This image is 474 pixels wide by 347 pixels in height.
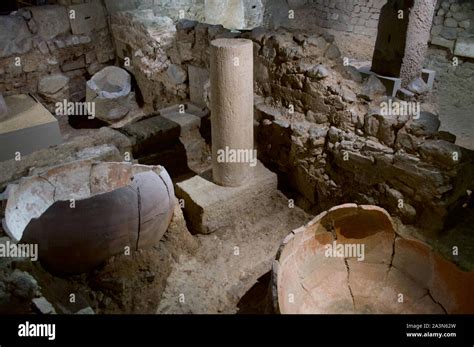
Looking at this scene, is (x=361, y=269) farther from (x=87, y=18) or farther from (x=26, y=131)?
(x=87, y=18)

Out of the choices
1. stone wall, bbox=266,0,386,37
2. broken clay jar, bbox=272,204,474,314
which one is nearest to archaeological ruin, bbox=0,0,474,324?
broken clay jar, bbox=272,204,474,314

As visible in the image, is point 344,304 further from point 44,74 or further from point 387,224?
point 44,74

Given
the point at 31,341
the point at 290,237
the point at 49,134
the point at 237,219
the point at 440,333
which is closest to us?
the point at 31,341

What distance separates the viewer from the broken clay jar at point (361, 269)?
10.8 feet

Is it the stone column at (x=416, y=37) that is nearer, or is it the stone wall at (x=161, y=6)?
the stone column at (x=416, y=37)

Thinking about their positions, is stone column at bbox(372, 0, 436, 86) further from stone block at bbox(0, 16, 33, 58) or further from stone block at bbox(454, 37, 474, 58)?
stone block at bbox(0, 16, 33, 58)

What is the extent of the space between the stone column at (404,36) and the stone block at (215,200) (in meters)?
2.46

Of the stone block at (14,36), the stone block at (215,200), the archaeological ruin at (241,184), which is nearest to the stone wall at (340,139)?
the archaeological ruin at (241,184)

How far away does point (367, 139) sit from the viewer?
4.16m

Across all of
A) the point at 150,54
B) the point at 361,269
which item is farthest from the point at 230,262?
the point at 150,54

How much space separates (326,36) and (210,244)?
275 cm

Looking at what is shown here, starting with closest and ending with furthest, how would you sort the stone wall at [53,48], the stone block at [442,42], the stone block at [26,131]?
the stone block at [26,131] < the stone wall at [53,48] < the stone block at [442,42]

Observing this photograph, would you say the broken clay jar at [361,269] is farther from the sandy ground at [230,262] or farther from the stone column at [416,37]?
the stone column at [416,37]

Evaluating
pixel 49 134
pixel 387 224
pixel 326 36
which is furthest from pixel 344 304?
pixel 49 134
